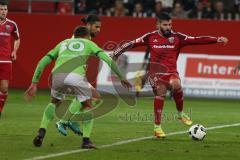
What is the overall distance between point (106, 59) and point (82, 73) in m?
0.69

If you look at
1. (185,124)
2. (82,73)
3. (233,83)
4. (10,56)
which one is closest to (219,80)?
(233,83)

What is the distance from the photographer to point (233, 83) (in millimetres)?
23141

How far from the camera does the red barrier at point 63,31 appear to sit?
24125 mm

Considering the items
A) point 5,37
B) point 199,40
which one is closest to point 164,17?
point 199,40

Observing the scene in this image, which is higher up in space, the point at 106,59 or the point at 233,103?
the point at 106,59

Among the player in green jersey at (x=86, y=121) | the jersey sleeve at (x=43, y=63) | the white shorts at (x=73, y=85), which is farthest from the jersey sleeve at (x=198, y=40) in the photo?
the jersey sleeve at (x=43, y=63)

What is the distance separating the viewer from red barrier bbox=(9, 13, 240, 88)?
24.1 meters

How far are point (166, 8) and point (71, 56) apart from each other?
13.9 metres

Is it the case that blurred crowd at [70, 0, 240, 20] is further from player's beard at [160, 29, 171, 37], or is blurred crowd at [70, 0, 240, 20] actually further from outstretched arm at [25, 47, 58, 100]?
outstretched arm at [25, 47, 58, 100]

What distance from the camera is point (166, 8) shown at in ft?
82.1

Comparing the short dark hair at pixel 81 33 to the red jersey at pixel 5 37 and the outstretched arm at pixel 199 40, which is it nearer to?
the outstretched arm at pixel 199 40

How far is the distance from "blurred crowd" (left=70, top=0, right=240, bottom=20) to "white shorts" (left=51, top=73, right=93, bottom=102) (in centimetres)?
1327

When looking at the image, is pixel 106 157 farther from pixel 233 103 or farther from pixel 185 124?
pixel 233 103

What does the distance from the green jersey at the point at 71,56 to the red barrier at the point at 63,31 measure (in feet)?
41.2
